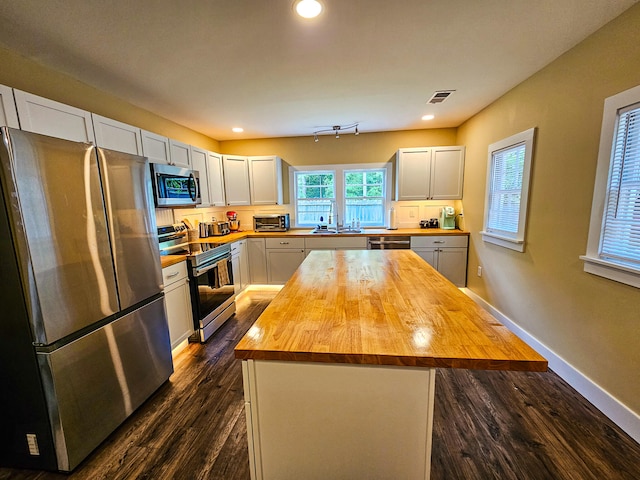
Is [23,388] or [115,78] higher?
[115,78]

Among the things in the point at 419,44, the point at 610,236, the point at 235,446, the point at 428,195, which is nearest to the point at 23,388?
the point at 235,446

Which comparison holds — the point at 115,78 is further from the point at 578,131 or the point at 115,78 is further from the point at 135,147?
the point at 578,131

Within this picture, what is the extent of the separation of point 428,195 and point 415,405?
350 centimetres

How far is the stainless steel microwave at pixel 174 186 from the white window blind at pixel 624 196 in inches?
141

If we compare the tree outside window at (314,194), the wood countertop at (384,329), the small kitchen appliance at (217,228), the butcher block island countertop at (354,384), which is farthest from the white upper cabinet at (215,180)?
the butcher block island countertop at (354,384)

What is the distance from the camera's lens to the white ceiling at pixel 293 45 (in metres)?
1.48

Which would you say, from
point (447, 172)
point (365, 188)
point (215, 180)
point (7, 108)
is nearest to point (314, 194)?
point (365, 188)

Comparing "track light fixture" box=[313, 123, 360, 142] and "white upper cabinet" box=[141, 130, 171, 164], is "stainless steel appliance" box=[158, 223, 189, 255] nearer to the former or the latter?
"white upper cabinet" box=[141, 130, 171, 164]

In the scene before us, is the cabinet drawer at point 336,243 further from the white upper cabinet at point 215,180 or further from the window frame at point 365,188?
the white upper cabinet at point 215,180

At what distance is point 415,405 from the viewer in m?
1.00

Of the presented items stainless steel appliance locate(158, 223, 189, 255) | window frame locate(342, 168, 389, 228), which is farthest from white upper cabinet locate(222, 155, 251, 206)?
window frame locate(342, 168, 389, 228)

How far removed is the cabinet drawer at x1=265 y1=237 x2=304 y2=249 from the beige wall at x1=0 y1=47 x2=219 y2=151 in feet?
6.41

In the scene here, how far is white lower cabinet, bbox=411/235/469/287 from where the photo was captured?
378 centimetres

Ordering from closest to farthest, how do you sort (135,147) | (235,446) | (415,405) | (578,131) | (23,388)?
(415,405) < (23,388) < (235,446) < (578,131) < (135,147)
